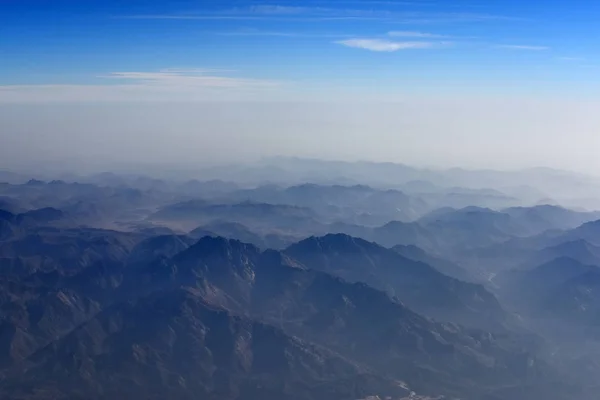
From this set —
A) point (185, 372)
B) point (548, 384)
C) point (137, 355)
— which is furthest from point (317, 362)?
point (548, 384)

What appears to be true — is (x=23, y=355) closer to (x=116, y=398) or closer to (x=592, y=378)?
(x=116, y=398)

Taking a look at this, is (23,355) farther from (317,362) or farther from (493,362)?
(493,362)

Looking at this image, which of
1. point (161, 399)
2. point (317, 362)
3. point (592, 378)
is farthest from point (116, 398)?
point (592, 378)

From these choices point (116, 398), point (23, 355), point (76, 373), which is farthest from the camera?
point (23, 355)

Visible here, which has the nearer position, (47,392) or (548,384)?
(47,392)

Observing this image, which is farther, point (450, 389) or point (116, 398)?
point (450, 389)

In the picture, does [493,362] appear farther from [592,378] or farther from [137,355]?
[137,355]

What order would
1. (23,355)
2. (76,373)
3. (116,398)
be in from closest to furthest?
1. (116,398)
2. (76,373)
3. (23,355)

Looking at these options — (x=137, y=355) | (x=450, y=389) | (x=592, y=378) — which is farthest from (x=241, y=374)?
(x=592, y=378)
